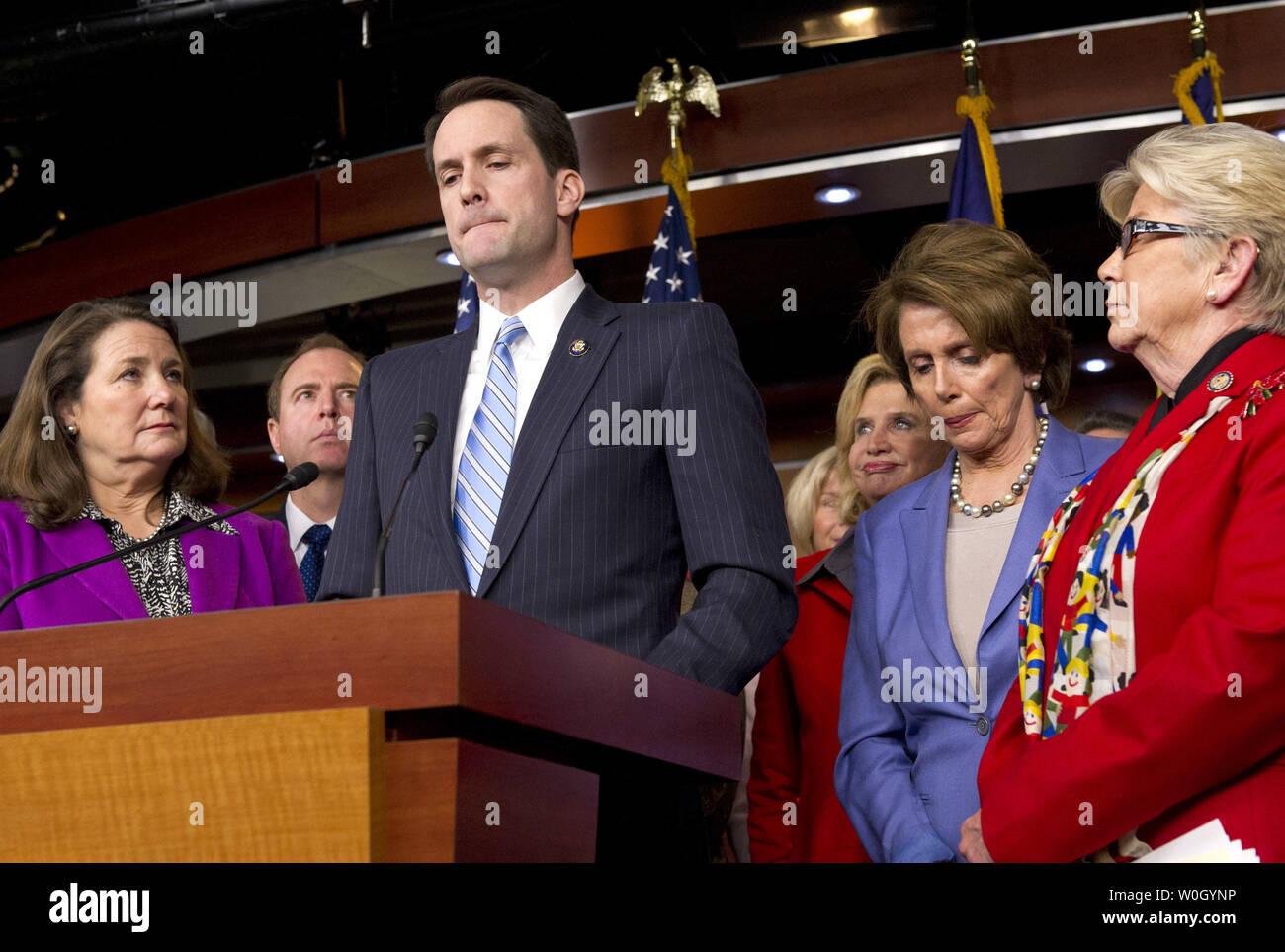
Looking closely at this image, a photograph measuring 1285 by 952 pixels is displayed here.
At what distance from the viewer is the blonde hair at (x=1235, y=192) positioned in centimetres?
171

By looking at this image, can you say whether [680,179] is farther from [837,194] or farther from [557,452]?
[557,452]

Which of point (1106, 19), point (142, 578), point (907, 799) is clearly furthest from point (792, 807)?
point (1106, 19)

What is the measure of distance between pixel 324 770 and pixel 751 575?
0.74 m

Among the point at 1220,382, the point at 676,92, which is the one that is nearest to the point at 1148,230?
the point at 1220,382

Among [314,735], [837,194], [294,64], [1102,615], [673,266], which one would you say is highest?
[294,64]

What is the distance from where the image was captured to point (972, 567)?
2289 mm

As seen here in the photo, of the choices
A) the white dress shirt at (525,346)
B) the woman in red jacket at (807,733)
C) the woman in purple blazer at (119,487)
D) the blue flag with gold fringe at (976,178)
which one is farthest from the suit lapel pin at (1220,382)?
the blue flag with gold fringe at (976,178)

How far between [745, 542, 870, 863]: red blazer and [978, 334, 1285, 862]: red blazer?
0.91m

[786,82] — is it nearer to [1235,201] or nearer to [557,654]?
→ [1235,201]

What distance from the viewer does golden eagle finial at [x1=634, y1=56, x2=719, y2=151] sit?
185 inches

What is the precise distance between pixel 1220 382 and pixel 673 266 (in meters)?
2.90

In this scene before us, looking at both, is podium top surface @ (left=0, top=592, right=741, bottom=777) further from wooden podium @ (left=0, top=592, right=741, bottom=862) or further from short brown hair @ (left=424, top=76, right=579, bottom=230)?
short brown hair @ (left=424, top=76, right=579, bottom=230)
